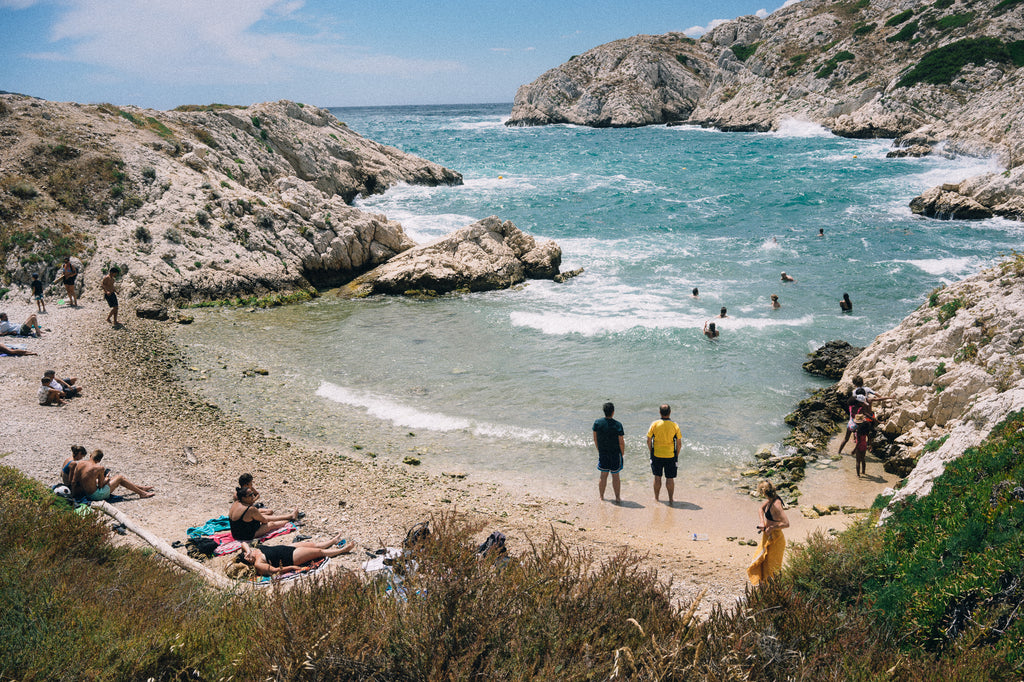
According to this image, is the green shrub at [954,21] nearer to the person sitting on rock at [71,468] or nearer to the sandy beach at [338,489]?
the sandy beach at [338,489]

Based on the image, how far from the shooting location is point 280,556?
8125mm

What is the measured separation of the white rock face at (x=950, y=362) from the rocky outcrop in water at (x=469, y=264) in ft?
45.3

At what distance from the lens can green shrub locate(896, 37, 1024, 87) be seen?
5662 cm

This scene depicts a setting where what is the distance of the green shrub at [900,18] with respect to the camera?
7662cm

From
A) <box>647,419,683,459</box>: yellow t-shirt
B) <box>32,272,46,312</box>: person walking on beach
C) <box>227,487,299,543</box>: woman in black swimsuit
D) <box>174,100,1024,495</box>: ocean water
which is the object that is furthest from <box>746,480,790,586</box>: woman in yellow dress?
<box>32,272,46,312</box>: person walking on beach

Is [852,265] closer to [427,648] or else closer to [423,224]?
[423,224]

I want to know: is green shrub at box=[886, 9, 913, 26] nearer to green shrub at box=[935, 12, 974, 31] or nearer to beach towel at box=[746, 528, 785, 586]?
green shrub at box=[935, 12, 974, 31]

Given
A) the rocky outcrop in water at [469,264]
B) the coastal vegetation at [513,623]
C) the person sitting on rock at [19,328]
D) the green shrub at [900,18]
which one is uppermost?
the green shrub at [900,18]

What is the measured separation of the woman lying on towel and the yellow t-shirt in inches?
211

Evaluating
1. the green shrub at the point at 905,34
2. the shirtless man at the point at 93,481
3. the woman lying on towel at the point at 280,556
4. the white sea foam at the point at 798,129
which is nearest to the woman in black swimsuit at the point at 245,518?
the woman lying on towel at the point at 280,556

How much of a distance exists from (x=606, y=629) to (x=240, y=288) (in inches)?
823

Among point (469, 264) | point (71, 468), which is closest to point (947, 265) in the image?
point (469, 264)

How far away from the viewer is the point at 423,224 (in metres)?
34.2

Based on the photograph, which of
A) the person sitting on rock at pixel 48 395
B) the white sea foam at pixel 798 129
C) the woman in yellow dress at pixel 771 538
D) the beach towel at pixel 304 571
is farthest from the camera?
the white sea foam at pixel 798 129
